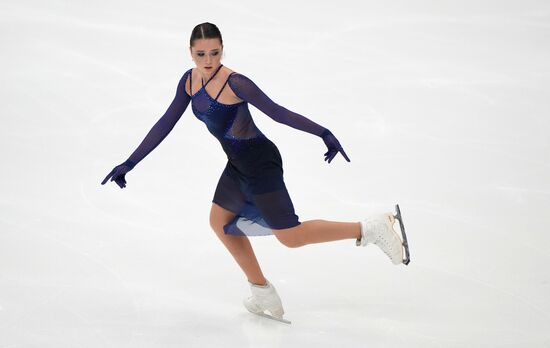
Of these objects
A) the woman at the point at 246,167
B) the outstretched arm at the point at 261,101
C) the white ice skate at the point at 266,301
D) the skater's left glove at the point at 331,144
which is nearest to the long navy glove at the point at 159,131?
the woman at the point at 246,167

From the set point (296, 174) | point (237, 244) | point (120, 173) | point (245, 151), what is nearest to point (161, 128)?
point (120, 173)

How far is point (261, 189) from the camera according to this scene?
408 cm

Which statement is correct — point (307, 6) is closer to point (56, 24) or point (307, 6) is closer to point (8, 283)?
point (56, 24)

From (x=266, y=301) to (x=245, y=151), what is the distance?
0.74 m

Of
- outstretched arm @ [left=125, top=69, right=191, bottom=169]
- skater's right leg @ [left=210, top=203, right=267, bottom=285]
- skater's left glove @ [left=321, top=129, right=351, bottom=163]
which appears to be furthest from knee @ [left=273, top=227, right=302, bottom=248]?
outstretched arm @ [left=125, top=69, right=191, bottom=169]

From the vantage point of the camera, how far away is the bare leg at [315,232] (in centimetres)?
410

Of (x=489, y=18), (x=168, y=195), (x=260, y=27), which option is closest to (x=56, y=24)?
(x=260, y=27)

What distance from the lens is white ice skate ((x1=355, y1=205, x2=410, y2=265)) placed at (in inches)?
167

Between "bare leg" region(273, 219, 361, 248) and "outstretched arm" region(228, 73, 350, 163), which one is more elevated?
"outstretched arm" region(228, 73, 350, 163)

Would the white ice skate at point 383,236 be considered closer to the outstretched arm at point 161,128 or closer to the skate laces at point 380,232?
the skate laces at point 380,232

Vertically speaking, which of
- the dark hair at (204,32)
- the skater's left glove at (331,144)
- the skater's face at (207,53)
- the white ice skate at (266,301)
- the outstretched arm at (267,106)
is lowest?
the white ice skate at (266,301)

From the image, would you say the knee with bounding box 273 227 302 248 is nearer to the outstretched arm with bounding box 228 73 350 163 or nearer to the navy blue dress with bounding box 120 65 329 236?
the navy blue dress with bounding box 120 65 329 236

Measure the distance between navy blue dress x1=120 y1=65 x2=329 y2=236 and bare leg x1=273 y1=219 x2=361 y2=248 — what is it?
0.04 meters

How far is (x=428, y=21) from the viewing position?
8430 mm
